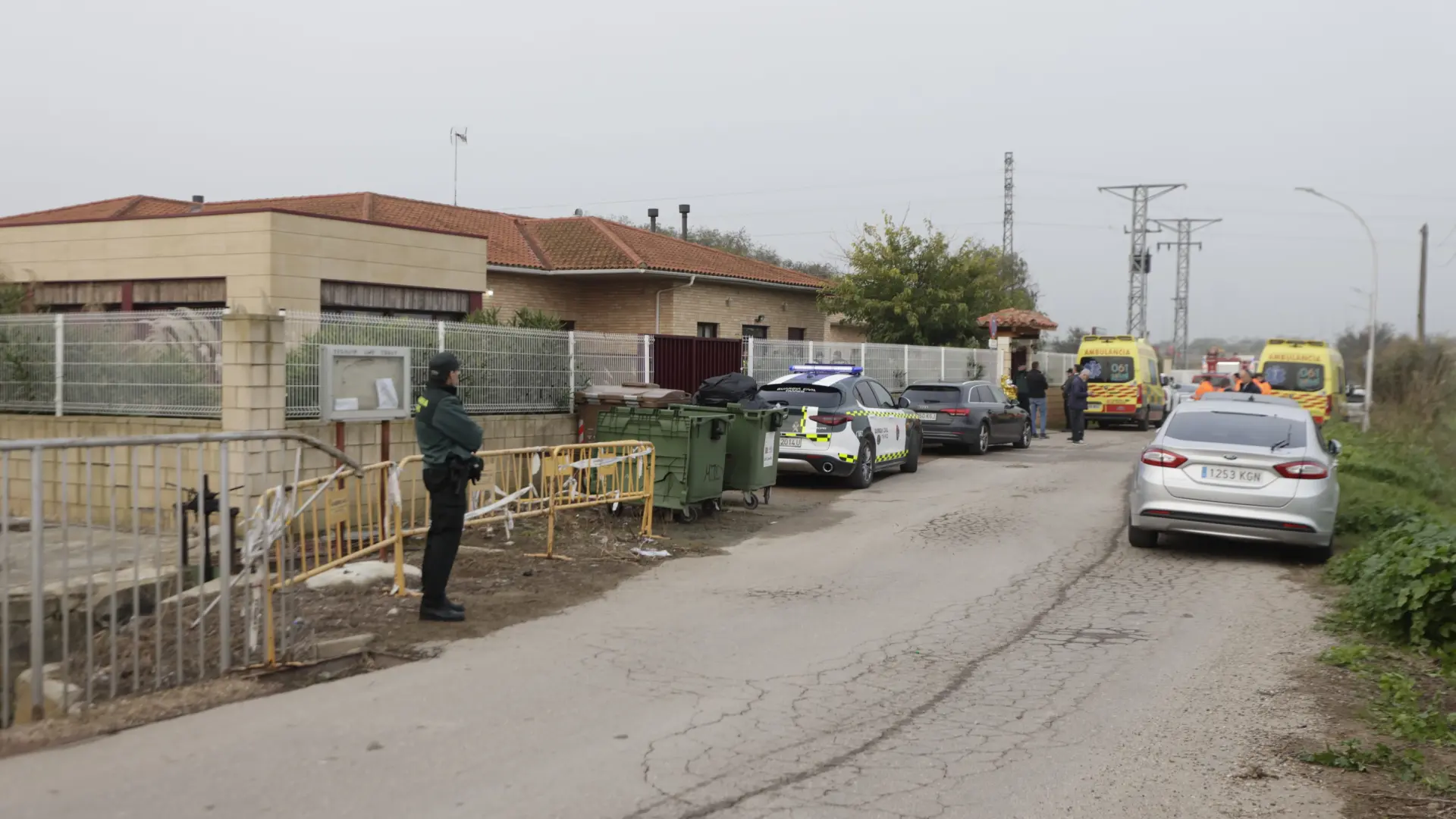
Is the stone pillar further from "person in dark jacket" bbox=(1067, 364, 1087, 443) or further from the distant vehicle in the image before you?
"person in dark jacket" bbox=(1067, 364, 1087, 443)

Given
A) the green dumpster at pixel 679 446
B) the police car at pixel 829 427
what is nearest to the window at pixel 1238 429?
the green dumpster at pixel 679 446

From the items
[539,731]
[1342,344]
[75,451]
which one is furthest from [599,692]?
[1342,344]

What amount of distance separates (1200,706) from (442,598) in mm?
4752

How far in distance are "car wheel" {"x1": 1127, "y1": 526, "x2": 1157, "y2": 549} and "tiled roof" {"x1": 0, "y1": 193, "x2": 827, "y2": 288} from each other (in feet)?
52.0

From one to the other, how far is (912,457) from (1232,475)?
8.28m

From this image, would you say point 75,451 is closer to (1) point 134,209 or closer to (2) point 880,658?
(2) point 880,658

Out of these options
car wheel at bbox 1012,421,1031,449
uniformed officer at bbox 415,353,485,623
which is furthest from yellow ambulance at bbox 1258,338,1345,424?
uniformed officer at bbox 415,353,485,623

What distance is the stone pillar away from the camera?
1109cm

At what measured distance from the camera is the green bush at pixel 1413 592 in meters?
7.52

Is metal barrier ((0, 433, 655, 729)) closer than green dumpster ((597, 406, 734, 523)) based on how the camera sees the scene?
Yes

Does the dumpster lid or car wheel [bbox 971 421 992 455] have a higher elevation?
the dumpster lid

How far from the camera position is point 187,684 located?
6.29 m

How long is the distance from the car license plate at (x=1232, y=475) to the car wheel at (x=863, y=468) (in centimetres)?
600

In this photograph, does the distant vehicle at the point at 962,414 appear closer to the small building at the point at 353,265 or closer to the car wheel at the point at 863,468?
the car wheel at the point at 863,468
